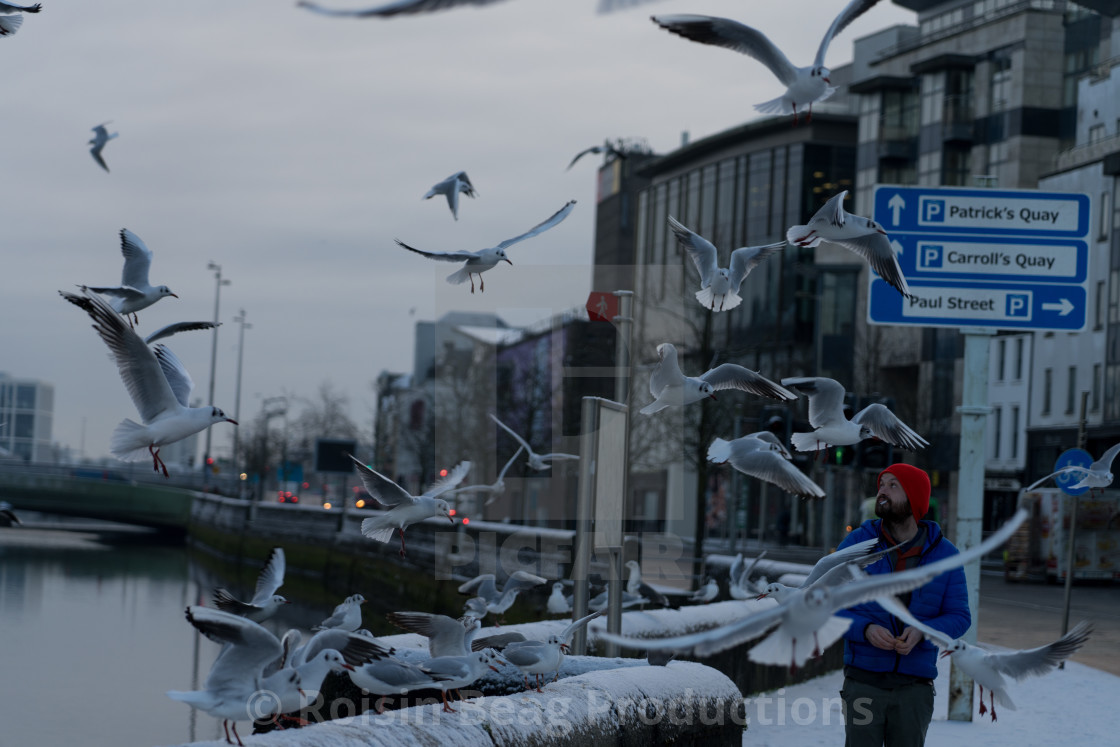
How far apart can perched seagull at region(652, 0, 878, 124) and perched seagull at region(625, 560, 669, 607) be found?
8.18m

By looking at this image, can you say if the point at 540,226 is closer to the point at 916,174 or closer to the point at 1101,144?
the point at 1101,144

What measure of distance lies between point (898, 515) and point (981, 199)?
5.81 metres

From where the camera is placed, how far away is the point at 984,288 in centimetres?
1052

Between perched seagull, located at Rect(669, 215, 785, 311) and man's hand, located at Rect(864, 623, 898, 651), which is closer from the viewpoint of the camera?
man's hand, located at Rect(864, 623, 898, 651)

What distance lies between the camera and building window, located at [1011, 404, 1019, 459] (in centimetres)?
5409

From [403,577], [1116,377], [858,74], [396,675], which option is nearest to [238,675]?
[396,675]

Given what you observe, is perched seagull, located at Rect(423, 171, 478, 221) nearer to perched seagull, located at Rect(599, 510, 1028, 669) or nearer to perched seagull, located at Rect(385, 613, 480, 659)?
perched seagull, located at Rect(385, 613, 480, 659)

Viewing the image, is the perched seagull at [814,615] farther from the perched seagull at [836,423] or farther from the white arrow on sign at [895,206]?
the white arrow on sign at [895,206]

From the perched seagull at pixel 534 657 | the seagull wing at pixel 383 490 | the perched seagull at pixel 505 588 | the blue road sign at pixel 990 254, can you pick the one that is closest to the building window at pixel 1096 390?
the blue road sign at pixel 990 254

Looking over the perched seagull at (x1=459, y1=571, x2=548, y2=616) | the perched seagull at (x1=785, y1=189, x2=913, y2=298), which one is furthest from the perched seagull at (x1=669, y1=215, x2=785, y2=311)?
the perched seagull at (x1=459, y1=571, x2=548, y2=616)

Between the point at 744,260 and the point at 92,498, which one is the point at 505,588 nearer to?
the point at 744,260

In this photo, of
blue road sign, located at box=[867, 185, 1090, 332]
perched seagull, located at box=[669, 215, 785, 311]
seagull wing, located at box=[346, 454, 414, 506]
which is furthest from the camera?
blue road sign, located at box=[867, 185, 1090, 332]

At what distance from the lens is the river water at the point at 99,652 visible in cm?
1888

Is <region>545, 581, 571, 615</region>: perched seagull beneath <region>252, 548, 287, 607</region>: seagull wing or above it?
beneath
